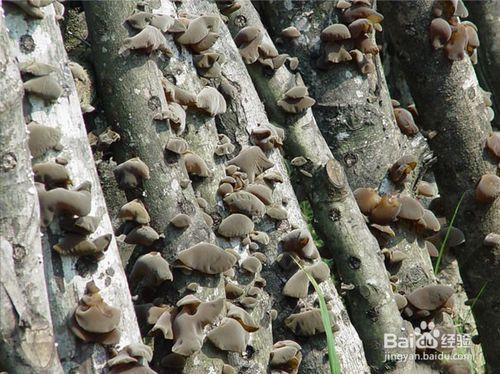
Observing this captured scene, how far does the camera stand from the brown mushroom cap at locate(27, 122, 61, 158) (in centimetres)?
242

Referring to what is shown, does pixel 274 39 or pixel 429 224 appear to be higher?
pixel 274 39

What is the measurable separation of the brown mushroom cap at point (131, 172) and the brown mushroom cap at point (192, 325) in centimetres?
44

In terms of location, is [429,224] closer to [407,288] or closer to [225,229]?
[407,288]

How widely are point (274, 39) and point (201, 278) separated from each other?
1447 millimetres

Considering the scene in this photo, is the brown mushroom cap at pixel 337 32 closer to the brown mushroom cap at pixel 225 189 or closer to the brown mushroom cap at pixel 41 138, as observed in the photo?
the brown mushroom cap at pixel 225 189

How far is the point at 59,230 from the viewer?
7.97ft

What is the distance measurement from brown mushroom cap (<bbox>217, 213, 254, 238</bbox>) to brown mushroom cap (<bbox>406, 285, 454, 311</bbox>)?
0.94 m

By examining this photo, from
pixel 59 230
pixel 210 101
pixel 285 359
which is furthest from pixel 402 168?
pixel 59 230

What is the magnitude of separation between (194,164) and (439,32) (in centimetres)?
140

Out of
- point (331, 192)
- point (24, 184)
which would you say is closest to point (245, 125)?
point (331, 192)

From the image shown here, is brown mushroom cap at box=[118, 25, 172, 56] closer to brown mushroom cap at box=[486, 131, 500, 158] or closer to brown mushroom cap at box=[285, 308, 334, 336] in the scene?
brown mushroom cap at box=[285, 308, 334, 336]

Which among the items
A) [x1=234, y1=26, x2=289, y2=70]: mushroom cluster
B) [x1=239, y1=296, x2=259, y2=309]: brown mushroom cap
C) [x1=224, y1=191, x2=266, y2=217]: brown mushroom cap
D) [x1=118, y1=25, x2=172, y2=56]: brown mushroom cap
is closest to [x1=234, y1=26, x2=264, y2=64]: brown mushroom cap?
[x1=234, y1=26, x2=289, y2=70]: mushroom cluster

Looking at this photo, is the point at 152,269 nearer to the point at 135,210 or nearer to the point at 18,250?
the point at 135,210

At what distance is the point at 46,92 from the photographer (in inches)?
96.4
